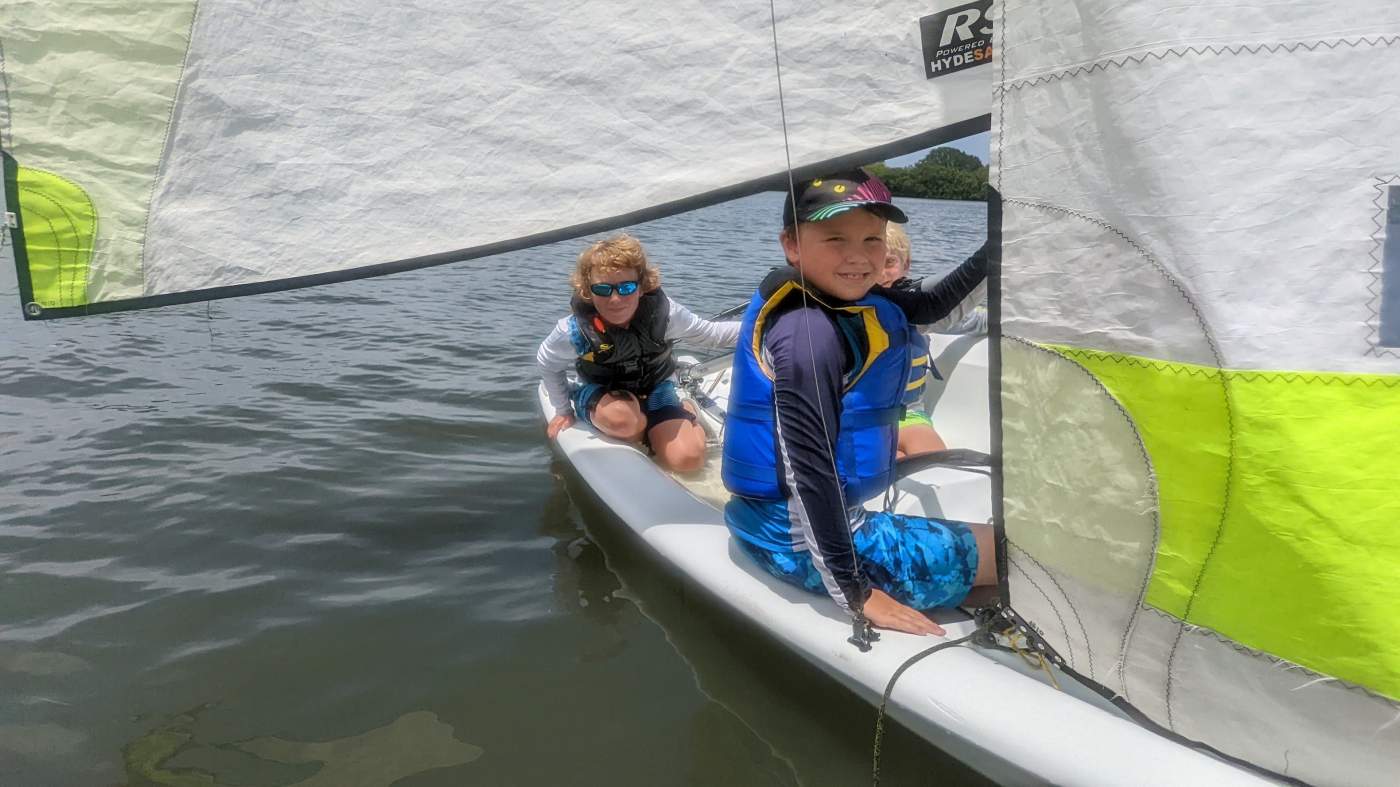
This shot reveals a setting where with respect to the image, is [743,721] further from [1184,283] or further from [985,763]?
[1184,283]

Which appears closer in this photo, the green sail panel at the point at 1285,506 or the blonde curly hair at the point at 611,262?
the green sail panel at the point at 1285,506

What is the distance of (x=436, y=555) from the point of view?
3355 millimetres

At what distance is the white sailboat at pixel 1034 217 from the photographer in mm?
1342

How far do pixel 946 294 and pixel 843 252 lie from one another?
1.66 feet

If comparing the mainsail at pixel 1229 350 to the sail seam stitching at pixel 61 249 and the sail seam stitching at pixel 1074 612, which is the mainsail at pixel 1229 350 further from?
the sail seam stitching at pixel 61 249

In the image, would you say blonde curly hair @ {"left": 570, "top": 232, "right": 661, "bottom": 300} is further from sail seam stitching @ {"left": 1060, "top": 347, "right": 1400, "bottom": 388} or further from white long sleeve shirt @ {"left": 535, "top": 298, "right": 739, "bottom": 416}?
sail seam stitching @ {"left": 1060, "top": 347, "right": 1400, "bottom": 388}

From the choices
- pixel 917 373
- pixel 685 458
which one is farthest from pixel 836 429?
pixel 685 458

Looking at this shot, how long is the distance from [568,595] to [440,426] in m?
2.16

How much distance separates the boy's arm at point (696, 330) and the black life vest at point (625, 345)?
0.03m

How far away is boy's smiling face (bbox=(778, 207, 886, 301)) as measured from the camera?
6.71 feet

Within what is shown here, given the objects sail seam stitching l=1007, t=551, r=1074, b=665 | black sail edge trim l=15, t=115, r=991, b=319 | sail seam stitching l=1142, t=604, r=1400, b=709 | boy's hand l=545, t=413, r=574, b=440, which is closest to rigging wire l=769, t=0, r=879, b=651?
black sail edge trim l=15, t=115, r=991, b=319

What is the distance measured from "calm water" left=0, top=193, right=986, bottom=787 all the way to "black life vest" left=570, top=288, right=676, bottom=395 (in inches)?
19.4

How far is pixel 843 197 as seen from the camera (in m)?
1.99

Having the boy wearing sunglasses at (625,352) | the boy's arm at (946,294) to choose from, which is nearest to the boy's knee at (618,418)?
the boy wearing sunglasses at (625,352)
